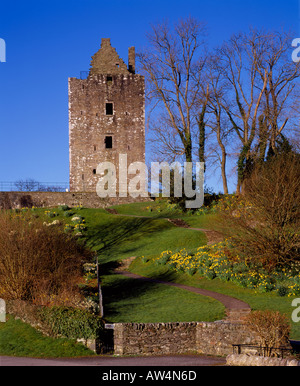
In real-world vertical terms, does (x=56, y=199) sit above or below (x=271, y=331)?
above

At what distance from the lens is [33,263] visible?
29.0 m

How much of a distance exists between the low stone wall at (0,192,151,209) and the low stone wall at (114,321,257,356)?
125ft

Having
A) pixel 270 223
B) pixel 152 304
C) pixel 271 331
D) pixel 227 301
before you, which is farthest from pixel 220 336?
pixel 270 223

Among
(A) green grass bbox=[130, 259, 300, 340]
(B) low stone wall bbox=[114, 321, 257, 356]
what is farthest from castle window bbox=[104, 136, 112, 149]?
(B) low stone wall bbox=[114, 321, 257, 356]

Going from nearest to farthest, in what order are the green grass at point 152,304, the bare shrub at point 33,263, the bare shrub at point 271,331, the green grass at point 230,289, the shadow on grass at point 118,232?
the bare shrub at point 271,331 → the green grass at point 152,304 → the green grass at point 230,289 → the bare shrub at point 33,263 → the shadow on grass at point 118,232

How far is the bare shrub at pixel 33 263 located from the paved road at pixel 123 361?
17.8ft

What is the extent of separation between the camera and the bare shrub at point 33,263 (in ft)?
92.2

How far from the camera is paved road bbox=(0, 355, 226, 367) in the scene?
20.8 meters

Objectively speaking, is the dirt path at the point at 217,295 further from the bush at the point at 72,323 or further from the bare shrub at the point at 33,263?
the bush at the point at 72,323

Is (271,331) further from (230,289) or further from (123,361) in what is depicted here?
(230,289)

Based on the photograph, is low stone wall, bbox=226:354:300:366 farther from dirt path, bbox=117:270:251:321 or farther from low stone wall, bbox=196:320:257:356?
dirt path, bbox=117:270:251:321

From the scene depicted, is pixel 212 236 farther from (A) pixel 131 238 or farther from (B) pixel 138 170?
(B) pixel 138 170

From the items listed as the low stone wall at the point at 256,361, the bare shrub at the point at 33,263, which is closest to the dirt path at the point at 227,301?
the bare shrub at the point at 33,263

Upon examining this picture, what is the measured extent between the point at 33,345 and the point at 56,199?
38.1 metres
